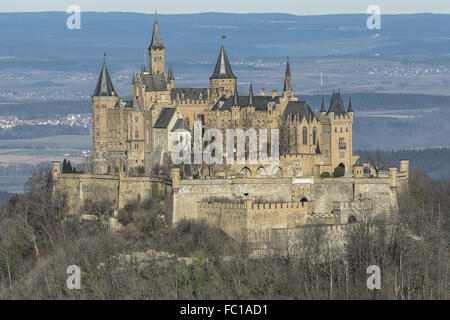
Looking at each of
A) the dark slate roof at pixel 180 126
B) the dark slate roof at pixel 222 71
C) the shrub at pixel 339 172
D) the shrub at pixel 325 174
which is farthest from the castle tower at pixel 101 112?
the shrub at pixel 339 172

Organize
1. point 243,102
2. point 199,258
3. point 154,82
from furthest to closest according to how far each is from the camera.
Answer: point 154,82 < point 243,102 < point 199,258

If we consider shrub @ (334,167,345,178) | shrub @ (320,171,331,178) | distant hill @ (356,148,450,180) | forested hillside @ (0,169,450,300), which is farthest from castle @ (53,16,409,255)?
distant hill @ (356,148,450,180)

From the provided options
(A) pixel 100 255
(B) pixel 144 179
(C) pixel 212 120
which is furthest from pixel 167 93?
(A) pixel 100 255

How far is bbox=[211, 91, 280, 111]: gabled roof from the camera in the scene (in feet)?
286

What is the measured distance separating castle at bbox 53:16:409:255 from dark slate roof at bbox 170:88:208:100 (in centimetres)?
7

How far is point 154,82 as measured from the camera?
290ft

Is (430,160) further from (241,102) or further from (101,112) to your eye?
(101,112)

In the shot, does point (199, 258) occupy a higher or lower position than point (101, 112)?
lower

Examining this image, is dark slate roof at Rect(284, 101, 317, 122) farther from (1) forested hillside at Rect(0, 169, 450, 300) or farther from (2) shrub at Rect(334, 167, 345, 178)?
(1) forested hillside at Rect(0, 169, 450, 300)

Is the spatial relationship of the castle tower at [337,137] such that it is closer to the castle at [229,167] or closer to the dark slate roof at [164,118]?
the castle at [229,167]

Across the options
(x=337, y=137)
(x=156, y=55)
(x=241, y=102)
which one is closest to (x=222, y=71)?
(x=241, y=102)

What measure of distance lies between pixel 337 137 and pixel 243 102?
656 centimetres
